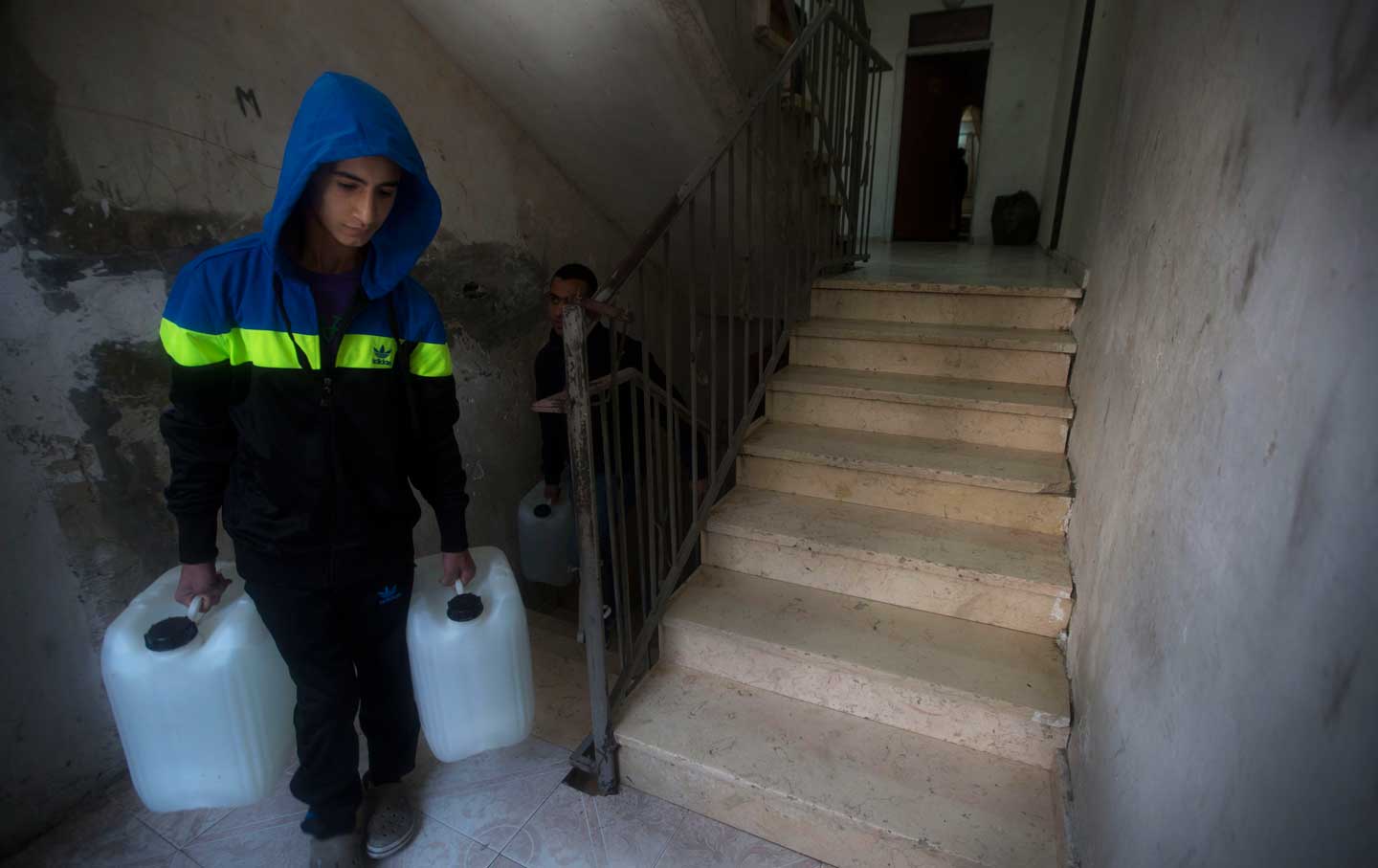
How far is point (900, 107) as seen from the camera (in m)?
6.34

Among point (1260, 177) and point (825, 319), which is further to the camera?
point (825, 319)

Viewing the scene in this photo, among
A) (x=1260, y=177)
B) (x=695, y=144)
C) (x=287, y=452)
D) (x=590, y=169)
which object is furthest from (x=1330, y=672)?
(x=590, y=169)

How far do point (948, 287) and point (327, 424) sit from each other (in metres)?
2.29

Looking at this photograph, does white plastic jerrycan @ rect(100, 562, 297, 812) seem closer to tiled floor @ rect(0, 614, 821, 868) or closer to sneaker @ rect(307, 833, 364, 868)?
sneaker @ rect(307, 833, 364, 868)

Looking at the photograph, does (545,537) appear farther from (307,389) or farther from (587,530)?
(307,389)

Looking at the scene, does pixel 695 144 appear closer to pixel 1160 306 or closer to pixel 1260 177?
pixel 1160 306

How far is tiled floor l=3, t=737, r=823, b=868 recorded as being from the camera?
157cm

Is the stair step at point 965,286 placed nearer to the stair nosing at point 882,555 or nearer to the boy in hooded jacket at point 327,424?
the stair nosing at point 882,555

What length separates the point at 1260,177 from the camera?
31.8 inches

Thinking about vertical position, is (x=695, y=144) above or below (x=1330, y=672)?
above

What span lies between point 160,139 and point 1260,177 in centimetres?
233

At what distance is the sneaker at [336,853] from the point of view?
149 cm

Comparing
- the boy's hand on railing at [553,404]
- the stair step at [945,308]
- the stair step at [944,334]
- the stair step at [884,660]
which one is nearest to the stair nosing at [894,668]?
the stair step at [884,660]

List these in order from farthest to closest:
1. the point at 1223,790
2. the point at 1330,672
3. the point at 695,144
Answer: the point at 695,144, the point at 1223,790, the point at 1330,672
